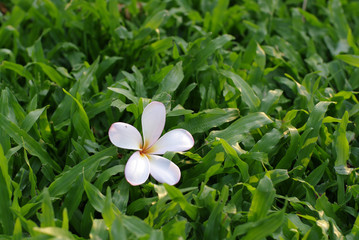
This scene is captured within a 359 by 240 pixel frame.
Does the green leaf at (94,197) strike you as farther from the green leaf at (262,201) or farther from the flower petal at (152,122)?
the green leaf at (262,201)

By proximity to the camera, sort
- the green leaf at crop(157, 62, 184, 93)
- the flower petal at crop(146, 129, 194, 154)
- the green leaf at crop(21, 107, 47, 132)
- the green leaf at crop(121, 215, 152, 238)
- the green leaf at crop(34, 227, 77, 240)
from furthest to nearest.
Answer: the green leaf at crop(157, 62, 184, 93) < the green leaf at crop(21, 107, 47, 132) < the flower petal at crop(146, 129, 194, 154) < the green leaf at crop(121, 215, 152, 238) < the green leaf at crop(34, 227, 77, 240)

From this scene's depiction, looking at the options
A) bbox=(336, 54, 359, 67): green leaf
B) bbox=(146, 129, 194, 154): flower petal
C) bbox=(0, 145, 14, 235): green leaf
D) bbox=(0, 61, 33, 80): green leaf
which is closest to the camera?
bbox=(0, 145, 14, 235): green leaf

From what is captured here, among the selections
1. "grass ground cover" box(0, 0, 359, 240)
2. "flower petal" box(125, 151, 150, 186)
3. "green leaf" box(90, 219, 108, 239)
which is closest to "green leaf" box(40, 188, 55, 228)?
"grass ground cover" box(0, 0, 359, 240)

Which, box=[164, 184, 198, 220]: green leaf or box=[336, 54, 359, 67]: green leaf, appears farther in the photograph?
box=[336, 54, 359, 67]: green leaf

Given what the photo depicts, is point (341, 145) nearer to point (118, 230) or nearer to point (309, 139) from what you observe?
point (309, 139)

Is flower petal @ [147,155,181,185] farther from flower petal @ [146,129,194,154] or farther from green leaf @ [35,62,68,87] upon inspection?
green leaf @ [35,62,68,87]

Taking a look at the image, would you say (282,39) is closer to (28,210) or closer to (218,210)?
(218,210)

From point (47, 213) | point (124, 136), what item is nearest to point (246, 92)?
point (124, 136)
